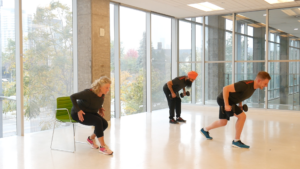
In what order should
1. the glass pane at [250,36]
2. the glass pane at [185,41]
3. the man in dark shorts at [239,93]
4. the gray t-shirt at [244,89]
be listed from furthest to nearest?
the glass pane at [185,41] → the glass pane at [250,36] → the gray t-shirt at [244,89] → the man in dark shorts at [239,93]

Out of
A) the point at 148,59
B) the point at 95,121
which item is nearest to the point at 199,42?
the point at 148,59

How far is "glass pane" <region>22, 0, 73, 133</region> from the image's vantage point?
612 centimetres

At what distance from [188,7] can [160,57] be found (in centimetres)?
209

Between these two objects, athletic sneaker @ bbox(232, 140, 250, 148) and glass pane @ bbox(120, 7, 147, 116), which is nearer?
athletic sneaker @ bbox(232, 140, 250, 148)

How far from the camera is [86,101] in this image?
14.8 ft

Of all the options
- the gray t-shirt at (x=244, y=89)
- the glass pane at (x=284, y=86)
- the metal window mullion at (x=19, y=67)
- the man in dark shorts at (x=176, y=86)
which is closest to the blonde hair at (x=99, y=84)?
the gray t-shirt at (x=244, y=89)

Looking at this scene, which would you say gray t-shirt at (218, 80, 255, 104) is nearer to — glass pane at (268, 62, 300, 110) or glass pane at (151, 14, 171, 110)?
glass pane at (268, 62, 300, 110)

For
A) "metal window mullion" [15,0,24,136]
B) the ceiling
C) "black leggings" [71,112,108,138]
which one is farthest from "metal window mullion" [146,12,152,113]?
"black leggings" [71,112,108,138]

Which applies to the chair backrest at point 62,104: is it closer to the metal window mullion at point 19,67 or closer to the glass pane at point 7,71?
the metal window mullion at point 19,67

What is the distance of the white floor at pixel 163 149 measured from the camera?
13.4ft

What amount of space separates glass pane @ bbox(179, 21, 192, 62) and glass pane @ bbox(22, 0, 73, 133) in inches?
178

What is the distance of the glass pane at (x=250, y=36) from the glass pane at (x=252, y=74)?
0.71 feet

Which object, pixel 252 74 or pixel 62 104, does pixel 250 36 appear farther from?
pixel 62 104

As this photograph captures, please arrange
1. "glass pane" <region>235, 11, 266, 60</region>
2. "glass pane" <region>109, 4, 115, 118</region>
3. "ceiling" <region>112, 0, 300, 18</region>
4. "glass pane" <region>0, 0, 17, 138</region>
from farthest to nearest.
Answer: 1. "glass pane" <region>235, 11, 266, 60</region>
2. "glass pane" <region>109, 4, 115, 118</region>
3. "ceiling" <region>112, 0, 300, 18</region>
4. "glass pane" <region>0, 0, 17, 138</region>
